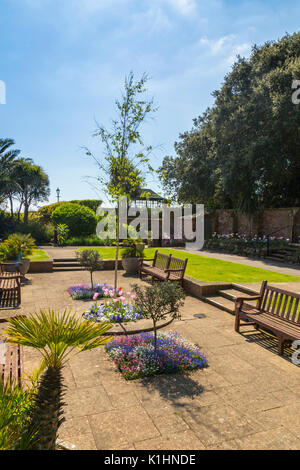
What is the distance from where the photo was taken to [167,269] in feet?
27.9

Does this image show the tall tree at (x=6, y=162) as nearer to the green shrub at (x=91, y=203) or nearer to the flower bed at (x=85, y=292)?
the green shrub at (x=91, y=203)

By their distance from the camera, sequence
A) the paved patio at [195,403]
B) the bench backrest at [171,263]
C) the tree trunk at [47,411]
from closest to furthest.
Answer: the tree trunk at [47,411] → the paved patio at [195,403] → the bench backrest at [171,263]

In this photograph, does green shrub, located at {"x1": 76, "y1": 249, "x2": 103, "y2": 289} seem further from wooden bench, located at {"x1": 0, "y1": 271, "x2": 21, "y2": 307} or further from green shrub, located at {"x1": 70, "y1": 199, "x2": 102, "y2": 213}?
green shrub, located at {"x1": 70, "y1": 199, "x2": 102, "y2": 213}

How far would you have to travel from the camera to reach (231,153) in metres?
17.8

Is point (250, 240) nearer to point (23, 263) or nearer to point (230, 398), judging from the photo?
point (23, 263)

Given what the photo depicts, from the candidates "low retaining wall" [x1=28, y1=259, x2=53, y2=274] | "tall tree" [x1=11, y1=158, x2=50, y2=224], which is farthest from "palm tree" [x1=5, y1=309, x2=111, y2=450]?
"tall tree" [x1=11, y1=158, x2=50, y2=224]

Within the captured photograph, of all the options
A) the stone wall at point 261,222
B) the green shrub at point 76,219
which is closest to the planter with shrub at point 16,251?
the green shrub at point 76,219

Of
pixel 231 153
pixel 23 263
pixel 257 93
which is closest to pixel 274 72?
pixel 257 93

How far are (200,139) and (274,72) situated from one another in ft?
26.9

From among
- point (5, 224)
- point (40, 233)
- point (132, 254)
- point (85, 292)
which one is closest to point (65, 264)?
point (132, 254)

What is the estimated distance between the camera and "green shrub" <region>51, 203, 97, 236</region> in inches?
858

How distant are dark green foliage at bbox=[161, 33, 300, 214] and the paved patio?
14.0 meters

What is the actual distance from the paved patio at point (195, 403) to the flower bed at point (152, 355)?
0.12 meters

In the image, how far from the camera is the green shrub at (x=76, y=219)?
21.8 metres
